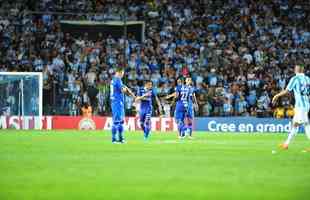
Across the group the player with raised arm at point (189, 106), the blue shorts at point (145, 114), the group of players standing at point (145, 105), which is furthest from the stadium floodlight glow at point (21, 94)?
the blue shorts at point (145, 114)

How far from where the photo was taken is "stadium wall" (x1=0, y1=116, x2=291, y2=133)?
40812 mm

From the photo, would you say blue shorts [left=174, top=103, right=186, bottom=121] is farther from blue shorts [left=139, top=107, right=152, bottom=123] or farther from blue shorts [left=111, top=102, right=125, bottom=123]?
blue shorts [left=111, top=102, right=125, bottom=123]

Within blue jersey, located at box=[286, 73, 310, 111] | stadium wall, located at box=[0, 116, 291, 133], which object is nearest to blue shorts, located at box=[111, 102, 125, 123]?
blue jersey, located at box=[286, 73, 310, 111]

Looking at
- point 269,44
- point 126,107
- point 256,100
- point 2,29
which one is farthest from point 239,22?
point 2,29

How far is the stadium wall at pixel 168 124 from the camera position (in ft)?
134

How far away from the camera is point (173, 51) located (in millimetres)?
45281

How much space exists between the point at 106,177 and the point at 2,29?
99.3 feet

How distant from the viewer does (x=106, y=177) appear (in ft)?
48.1

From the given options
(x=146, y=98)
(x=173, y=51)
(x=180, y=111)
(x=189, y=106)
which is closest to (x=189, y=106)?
(x=189, y=106)

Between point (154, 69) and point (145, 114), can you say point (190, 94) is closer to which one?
point (145, 114)

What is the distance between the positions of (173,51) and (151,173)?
1180 inches

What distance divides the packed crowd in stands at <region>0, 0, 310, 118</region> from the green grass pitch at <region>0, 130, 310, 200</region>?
18.9 meters

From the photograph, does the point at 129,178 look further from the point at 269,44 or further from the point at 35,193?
the point at 269,44

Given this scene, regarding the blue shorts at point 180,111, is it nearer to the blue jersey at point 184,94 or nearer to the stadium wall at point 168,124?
the blue jersey at point 184,94
